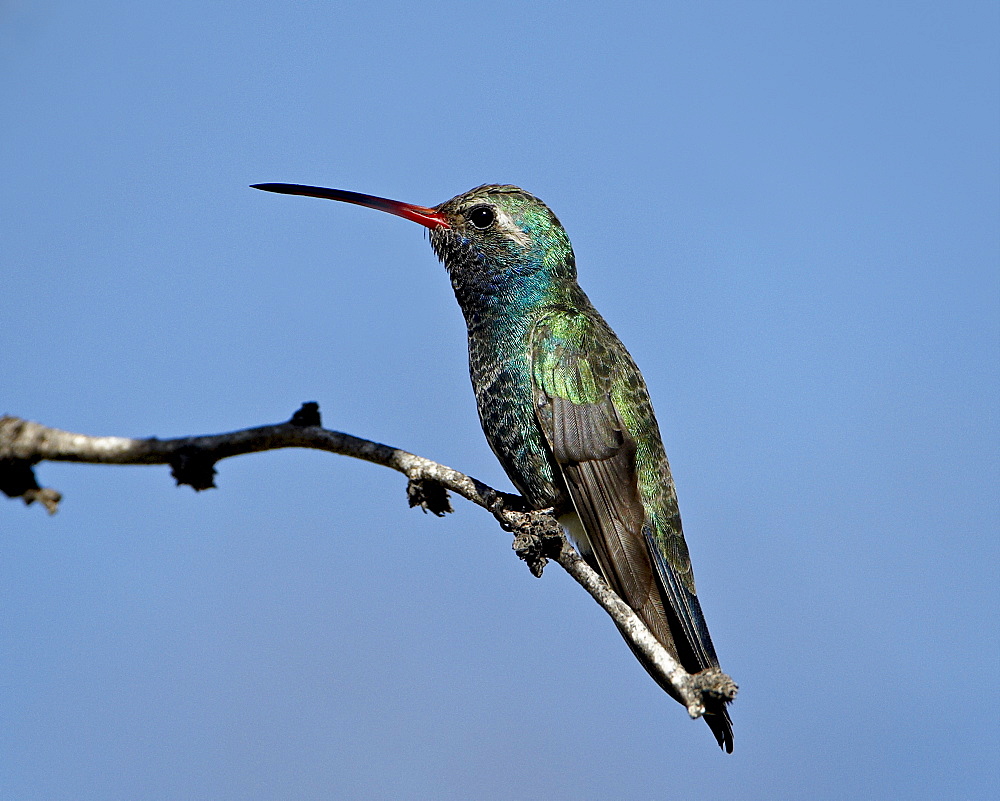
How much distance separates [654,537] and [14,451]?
350 cm

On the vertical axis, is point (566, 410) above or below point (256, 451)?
above

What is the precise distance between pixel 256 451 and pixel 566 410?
2.32 metres

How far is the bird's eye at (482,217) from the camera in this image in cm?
608

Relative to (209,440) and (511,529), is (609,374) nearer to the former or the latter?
(511,529)

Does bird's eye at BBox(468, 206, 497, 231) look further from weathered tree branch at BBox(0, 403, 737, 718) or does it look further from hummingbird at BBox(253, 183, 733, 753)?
weathered tree branch at BBox(0, 403, 737, 718)

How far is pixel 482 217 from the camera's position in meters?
6.09

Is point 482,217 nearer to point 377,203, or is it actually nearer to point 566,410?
point 377,203

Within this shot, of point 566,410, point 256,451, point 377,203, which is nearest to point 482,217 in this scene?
point 377,203

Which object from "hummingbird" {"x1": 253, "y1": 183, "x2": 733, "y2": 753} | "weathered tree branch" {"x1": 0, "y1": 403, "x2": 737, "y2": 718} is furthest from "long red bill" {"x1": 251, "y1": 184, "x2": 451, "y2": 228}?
"weathered tree branch" {"x1": 0, "y1": 403, "x2": 737, "y2": 718}

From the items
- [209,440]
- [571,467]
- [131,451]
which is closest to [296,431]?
[209,440]

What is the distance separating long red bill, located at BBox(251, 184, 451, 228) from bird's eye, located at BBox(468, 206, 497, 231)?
169mm

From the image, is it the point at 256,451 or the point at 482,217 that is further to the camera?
the point at 482,217

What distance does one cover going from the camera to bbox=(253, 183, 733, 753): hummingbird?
5348mm

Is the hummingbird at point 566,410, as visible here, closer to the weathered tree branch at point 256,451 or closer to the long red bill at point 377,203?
the long red bill at point 377,203
